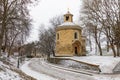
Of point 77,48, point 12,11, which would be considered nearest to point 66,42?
point 77,48

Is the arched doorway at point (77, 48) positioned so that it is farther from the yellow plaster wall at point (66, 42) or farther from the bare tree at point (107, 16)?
the bare tree at point (107, 16)

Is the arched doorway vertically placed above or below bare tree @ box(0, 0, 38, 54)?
below

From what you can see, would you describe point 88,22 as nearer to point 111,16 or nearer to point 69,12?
point 111,16

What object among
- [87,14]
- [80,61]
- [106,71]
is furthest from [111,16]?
[106,71]

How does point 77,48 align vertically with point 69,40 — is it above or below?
below

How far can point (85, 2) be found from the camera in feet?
127

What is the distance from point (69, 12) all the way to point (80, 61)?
1937 centimetres

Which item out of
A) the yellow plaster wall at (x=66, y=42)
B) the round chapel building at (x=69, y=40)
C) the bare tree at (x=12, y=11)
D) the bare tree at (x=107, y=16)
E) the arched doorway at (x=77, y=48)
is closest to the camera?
the bare tree at (x=12, y=11)

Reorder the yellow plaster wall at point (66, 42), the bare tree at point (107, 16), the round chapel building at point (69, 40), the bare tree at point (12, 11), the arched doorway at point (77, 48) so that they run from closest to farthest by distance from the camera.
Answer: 1. the bare tree at point (12, 11)
2. the bare tree at point (107, 16)
3. the yellow plaster wall at point (66, 42)
4. the round chapel building at point (69, 40)
5. the arched doorway at point (77, 48)

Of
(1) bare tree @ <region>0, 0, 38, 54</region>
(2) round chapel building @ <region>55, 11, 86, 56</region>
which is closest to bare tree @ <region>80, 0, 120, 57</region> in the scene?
(2) round chapel building @ <region>55, 11, 86, 56</region>

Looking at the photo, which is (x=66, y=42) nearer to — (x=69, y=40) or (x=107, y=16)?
(x=69, y=40)

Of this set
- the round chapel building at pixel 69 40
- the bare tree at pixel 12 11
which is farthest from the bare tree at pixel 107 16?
the bare tree at pixel 12 11

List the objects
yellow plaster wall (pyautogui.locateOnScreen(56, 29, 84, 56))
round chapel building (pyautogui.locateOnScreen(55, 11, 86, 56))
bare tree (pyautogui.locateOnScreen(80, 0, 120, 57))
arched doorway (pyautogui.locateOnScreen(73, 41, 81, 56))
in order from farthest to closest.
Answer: arched doorway (pyautogui.locateOnScreen(73, 41, 81, 56)) < round chapel building (pyautogui.locateOnScreen(55, 11, 86, 56)) < yellow plaster wall (pyautogui.locateOnScreen(56, 29, 84, 56)) < bare tree (pyautogui.locateOnScreen(80, 0, 120, 57))

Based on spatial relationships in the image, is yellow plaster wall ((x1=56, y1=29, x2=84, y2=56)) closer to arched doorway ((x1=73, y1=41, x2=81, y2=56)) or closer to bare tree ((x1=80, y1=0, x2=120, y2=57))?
arched doorway ((x1=73, y1=41, x2=81, y2=56))
